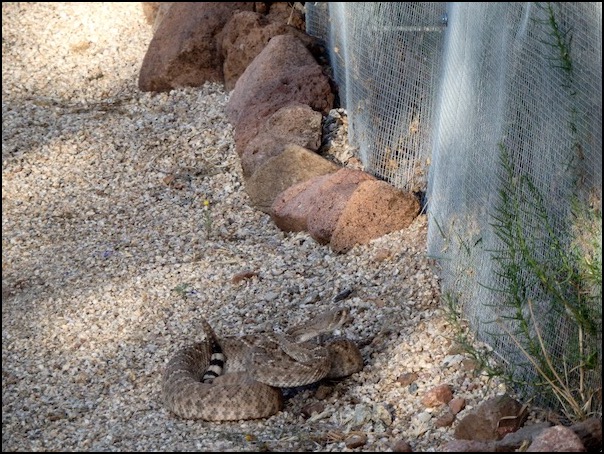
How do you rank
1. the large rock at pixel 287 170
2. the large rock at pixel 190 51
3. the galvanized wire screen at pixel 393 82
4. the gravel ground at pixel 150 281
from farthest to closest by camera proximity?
the large rock at pixel 190 51 < the large rock at pixel 287 170 < the galvanized wire screen at pixel 393 82 < the gravel ground at pixel 150 281

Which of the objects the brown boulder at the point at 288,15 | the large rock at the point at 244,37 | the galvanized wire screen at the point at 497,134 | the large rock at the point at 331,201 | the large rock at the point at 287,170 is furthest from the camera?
the brown boulder at the point at 288,15

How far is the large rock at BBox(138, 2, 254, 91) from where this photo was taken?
31.4 ft

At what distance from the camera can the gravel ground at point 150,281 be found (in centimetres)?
510

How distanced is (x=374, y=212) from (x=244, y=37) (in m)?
3.22

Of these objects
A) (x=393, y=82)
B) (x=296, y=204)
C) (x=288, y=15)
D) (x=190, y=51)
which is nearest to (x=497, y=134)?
(x=393, y=82)

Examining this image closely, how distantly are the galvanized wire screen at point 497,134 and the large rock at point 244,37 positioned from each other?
2.31 metres

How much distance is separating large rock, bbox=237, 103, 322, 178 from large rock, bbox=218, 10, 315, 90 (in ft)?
4.43

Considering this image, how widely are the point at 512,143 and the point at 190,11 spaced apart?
5572mm

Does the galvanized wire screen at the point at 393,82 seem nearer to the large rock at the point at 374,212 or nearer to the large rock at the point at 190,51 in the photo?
the large rock at the point at 374,212

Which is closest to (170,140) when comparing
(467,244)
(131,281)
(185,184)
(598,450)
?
(185,184)

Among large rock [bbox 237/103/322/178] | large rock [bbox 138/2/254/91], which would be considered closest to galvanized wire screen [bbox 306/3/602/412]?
large rock [bbox 237/103/322/178]

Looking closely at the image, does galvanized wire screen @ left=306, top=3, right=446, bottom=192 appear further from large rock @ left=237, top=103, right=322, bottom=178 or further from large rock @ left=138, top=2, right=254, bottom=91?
large rock @ left=138, top=2, right=254, bottom=91

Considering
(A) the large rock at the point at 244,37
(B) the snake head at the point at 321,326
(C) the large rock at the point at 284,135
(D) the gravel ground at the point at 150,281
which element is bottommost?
(D) the gravel ground at the point at 150,281

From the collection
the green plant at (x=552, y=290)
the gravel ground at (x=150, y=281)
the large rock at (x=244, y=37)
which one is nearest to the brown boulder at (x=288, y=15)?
the large rock at (x=244, y=37)
